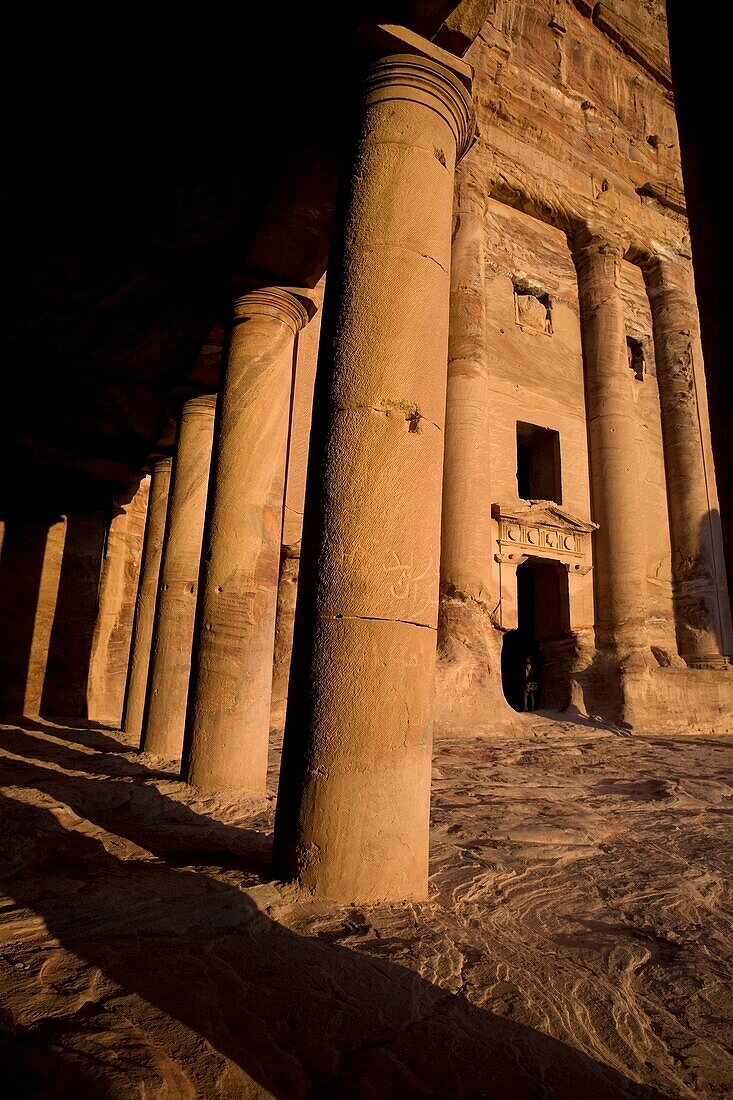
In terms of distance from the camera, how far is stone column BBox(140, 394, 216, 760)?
22.4 feet

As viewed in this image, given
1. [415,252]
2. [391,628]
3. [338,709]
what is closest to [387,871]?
[338,709]

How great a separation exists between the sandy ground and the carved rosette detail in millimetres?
3737

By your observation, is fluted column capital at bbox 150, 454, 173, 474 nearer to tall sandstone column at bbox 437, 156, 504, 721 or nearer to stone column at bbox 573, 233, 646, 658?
tall sandstone column at bbox 437, 156, 504, 721

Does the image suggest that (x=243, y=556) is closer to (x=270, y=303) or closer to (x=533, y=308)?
(x=270, y=303)

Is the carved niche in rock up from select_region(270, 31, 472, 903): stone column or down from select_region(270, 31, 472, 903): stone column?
up

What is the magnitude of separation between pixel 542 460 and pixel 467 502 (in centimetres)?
431

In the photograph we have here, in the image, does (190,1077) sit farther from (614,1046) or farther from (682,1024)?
(682,1024)

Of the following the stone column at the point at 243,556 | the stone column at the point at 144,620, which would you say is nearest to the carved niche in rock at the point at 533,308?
the stone column at the point at 144,620

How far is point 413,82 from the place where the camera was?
3.24m

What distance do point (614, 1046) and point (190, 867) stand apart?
6.28 ft

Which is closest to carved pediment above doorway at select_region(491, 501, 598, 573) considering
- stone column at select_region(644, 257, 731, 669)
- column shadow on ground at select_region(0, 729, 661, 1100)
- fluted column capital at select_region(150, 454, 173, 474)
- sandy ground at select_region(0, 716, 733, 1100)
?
stone column at select_region(644, 257, 731, 669)

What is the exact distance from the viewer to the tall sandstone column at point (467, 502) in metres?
11.2

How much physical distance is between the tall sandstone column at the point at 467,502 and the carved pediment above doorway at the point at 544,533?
28.3 inches

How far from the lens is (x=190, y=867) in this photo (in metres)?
2.93
